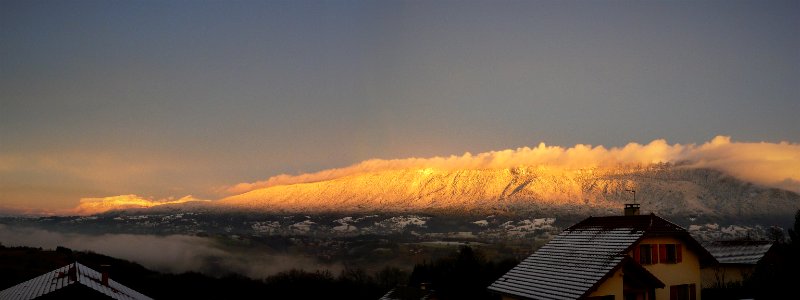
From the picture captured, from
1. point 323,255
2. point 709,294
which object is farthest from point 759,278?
point 323,255

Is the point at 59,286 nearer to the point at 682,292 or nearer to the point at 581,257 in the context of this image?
the point at 581,257

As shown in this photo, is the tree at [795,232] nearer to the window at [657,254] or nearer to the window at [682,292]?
the window at [657,254]

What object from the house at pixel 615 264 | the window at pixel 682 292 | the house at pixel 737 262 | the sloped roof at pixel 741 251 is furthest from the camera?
the sloped roof at pixel 741 251

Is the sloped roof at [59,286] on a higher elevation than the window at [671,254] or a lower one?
lower

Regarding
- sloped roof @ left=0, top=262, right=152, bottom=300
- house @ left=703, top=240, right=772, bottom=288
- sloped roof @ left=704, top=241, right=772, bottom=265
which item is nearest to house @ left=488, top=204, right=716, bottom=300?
house @ left=703, top=240, right=772, bottom=288

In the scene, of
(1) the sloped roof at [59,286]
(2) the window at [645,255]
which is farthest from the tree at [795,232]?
(1) the sloped roof at [59,286]

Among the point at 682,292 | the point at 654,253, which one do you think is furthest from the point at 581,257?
the point at 682,292

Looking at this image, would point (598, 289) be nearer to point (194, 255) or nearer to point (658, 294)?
point (658, 294)
